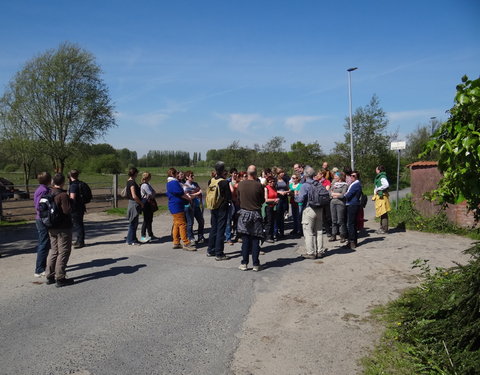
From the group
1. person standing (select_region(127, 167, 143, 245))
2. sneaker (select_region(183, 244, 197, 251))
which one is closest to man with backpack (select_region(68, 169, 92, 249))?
person standing (select_region(127, 167, 143, 245))

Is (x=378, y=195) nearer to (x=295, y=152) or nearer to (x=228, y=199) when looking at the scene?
(x=228, y=199)

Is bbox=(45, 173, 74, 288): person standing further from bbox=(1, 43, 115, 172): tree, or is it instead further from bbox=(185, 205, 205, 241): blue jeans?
bbox=(1, 43, 115, 172): tree

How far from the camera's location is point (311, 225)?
26.5ft

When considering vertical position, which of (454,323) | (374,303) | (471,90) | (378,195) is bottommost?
(374,303)

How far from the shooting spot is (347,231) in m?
9.55

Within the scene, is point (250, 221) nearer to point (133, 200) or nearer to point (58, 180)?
point (58, 180)

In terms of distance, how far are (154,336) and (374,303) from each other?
3.11 meters

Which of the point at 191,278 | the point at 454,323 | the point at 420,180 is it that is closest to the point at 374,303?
the point at 454,323

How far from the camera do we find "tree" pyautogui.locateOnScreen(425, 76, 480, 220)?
2537 millimetres

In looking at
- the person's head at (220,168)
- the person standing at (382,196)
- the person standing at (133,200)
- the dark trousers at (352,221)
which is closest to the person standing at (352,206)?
the dark trousers at (352,221)

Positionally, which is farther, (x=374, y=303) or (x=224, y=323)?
(x=374, y=303)

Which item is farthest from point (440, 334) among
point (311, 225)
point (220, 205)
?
point (220, 205)

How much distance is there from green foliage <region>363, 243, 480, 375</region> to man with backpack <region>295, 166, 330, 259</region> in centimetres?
363

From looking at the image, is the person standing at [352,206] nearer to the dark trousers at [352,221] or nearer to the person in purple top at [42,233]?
the dark trousers at [352,221]
